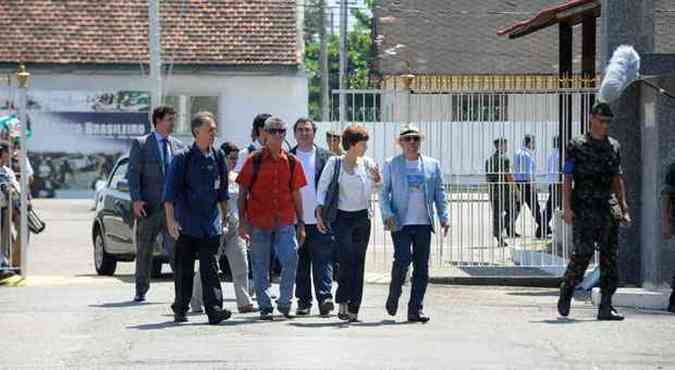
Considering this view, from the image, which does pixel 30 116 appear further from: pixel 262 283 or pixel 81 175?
pixel 262 283

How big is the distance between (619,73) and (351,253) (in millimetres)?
3841

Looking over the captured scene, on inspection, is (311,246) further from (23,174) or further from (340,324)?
(23,174)

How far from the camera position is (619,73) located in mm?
16672

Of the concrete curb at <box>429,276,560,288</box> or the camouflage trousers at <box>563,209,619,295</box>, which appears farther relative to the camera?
the concrete curb at <box>429,276,560,288</box>

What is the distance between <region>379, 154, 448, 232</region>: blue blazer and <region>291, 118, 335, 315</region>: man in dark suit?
77 cm

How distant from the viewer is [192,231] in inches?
560

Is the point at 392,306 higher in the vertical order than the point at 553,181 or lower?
lower

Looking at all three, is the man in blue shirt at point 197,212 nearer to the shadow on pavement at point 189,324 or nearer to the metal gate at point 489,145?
the shadow on pavement at point 189,324

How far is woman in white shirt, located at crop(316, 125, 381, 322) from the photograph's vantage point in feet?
47.4

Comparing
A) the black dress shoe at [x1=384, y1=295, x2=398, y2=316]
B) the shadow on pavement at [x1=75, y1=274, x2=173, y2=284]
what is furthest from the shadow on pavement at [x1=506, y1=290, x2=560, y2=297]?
the shadow on pavement at [x1=75, y1=274, x2=173, y2=284]

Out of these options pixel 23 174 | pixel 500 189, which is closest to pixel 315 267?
pixel 23 174

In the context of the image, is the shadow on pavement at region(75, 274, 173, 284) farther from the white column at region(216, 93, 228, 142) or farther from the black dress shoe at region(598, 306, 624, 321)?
the white column at region(216, 93, 228, 142)

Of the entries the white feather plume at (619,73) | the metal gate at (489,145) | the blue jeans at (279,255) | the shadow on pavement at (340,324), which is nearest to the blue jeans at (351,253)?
the shadow on pavement at (340,324)

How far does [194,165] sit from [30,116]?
33160 mm
